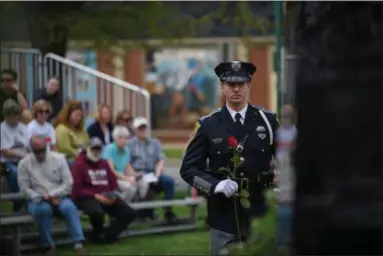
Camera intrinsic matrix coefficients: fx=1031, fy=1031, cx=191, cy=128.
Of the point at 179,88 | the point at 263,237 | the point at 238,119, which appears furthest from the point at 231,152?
the point at 179,88

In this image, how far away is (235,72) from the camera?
631 centimetres

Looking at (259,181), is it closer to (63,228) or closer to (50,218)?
(50,218)

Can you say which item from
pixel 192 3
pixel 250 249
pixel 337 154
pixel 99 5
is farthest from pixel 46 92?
pixel 337 154

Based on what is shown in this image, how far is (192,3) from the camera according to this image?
13.3 m

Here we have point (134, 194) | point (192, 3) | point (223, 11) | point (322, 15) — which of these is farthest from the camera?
point (223, 11)

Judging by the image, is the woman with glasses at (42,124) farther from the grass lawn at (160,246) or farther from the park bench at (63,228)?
the grass lawn at (160,246)

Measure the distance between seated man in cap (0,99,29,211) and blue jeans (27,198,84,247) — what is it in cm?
98

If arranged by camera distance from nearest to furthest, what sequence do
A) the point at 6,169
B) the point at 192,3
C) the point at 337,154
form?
the point at 337,154 < the point at 6,169 < the point at 192,3

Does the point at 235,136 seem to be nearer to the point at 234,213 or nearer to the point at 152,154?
the point at 234,213

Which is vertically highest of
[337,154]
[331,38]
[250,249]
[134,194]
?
[331,38]

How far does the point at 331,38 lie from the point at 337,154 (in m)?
0.39

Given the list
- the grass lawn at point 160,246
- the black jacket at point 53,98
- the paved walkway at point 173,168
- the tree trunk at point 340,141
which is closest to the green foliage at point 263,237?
the tree trunk at point 340,141

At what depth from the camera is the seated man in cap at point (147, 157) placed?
13.2 meters

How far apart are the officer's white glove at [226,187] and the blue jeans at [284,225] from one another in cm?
172
